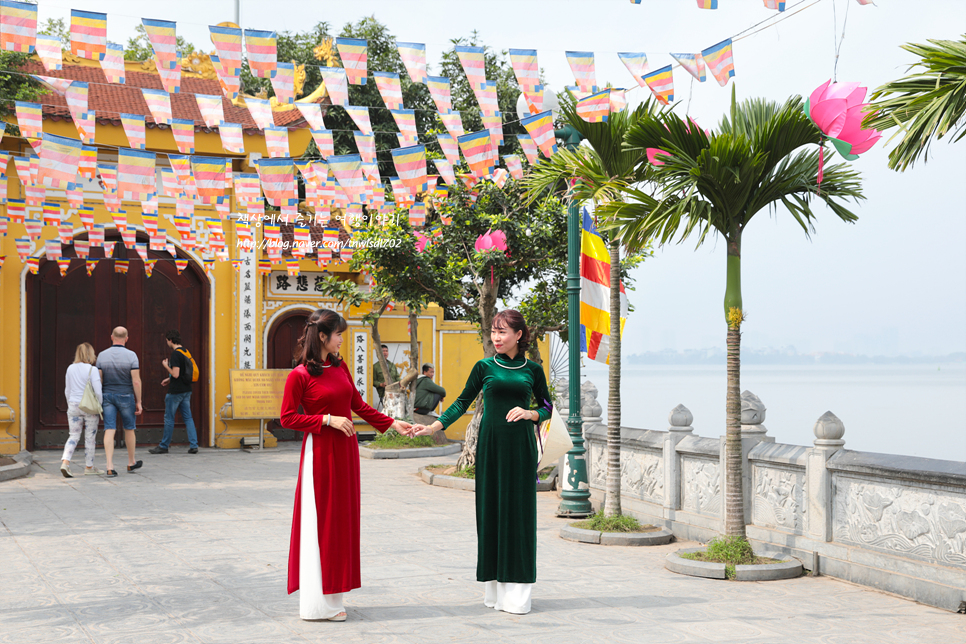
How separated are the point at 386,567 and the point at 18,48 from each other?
6.18 metres

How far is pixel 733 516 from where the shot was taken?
673 centimetres

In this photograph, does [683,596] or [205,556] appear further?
[205,556]

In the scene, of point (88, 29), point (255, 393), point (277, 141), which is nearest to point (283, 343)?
point (255, 393)

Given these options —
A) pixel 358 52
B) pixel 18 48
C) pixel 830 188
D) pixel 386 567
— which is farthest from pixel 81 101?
pixel 830 188

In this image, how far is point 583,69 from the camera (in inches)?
380

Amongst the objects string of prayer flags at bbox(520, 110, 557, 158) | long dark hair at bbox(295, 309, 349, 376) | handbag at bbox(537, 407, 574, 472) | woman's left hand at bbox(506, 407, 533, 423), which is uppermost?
string of prayer flags at bbox(520, 110, 557, 158)

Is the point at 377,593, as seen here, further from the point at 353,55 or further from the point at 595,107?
the point at 353,55

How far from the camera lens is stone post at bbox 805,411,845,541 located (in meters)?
6.62

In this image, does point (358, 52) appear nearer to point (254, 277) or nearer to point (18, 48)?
point (18, 48)

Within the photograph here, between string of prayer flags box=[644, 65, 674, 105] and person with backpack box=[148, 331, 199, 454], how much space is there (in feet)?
31.1

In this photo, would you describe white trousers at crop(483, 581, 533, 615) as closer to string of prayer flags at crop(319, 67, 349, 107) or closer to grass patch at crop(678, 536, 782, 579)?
grass patch at crop(678, 536, 782, 579)

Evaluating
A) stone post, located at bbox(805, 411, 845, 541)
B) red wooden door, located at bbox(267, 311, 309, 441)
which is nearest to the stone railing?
stone post, located at bbox(805, 411, 845, 541)

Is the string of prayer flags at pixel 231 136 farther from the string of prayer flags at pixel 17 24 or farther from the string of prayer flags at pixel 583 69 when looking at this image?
the string of prayer flags at pixel 583 69

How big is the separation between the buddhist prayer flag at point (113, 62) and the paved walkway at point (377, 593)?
4634 mm
